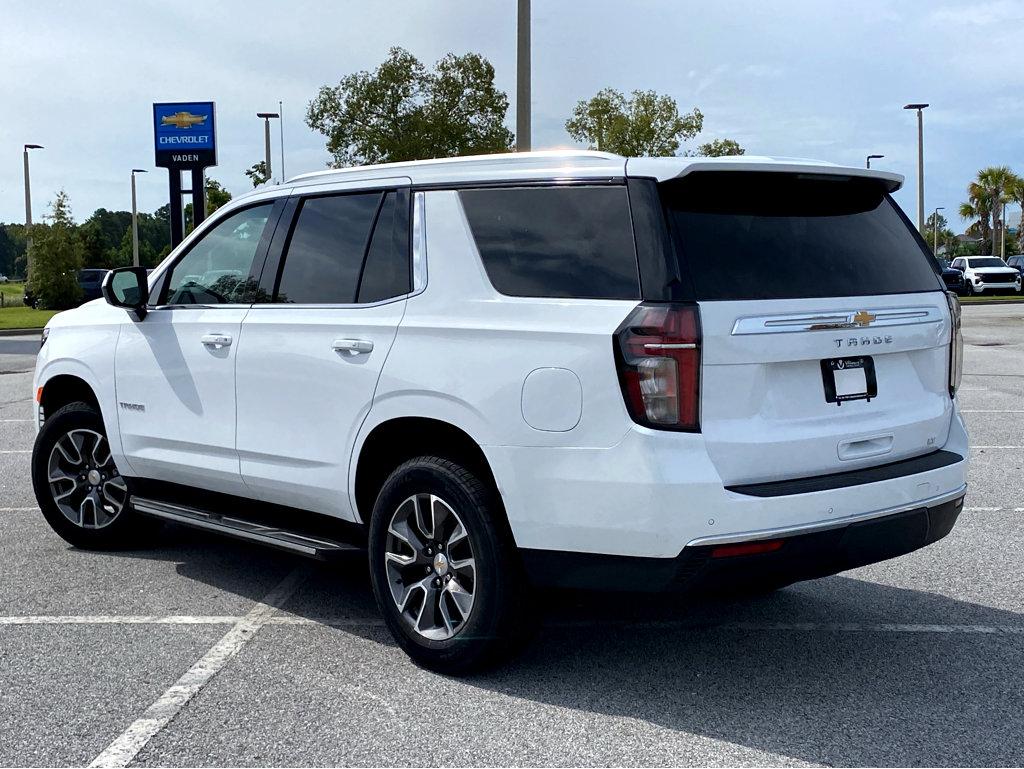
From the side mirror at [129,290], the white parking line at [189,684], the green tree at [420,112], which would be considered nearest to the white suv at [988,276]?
the green tree at [420,112]

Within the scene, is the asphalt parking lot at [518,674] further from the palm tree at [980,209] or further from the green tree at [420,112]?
the palm tree at [980,209]

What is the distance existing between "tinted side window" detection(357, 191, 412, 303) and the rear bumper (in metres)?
1.27

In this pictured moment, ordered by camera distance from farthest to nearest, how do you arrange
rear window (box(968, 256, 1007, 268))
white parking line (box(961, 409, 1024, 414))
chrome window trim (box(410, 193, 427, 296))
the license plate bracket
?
rear window (box(968, 256, 1007, 268)) → white parking line (box(961, 409, 1024, 414)) → chrome window trim (box(410, 193, 427, 296)) → the license plate bracket

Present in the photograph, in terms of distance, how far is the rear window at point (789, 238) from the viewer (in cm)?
392

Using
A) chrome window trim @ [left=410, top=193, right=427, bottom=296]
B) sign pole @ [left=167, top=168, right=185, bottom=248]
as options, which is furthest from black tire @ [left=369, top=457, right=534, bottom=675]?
sign pole @ [left=167, top=168, right=185, bottom=248]

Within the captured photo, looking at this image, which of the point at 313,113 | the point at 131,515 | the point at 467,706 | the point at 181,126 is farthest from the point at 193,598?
the point at 313,113

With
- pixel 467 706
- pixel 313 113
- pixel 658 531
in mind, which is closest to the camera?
pixel 658 531

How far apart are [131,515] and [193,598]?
3.56 feet

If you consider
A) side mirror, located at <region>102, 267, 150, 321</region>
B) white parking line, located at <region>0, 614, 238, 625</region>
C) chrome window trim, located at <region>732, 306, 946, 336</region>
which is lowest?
white parking line, located at <region>0, 614, 238, 625</region>

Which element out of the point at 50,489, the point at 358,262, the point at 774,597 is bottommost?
the point at 774,597

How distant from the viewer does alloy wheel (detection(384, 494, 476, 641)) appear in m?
4.27

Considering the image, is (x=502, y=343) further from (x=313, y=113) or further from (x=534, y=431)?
(x=313, y=113)

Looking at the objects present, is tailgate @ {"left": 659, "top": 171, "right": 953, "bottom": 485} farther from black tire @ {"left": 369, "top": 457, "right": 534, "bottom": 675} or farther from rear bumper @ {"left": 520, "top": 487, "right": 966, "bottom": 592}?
black tire @ {"left": 369, "top": 457, "right": 534, "bottom": 675}

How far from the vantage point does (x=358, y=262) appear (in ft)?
15.8
